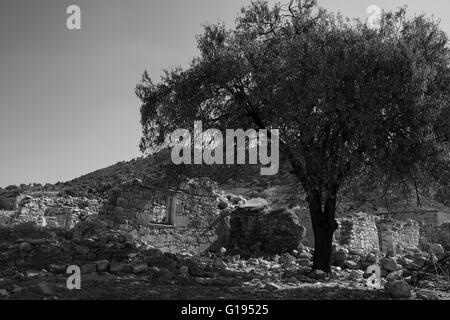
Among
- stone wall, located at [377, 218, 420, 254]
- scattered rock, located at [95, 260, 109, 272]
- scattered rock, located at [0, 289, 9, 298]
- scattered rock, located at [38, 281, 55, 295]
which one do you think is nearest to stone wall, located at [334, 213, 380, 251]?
stone wall, located at [377, 218, 420, 254]

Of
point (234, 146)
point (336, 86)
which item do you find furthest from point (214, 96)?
point (336, 86)

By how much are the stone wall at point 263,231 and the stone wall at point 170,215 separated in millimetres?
977

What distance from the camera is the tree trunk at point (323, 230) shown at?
460 inches

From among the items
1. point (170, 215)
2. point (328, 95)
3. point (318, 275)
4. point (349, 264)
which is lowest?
point (349, 264)

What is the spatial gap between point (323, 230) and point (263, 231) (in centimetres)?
604

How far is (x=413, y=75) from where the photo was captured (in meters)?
8.84

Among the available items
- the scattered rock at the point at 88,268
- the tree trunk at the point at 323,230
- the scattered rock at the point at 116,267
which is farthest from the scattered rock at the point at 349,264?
the scattered rock at the point at 88,268

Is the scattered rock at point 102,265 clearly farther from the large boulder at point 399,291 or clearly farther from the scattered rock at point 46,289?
the large boulder at point 399,291

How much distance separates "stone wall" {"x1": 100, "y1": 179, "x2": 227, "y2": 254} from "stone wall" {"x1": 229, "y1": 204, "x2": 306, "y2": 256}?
98cm

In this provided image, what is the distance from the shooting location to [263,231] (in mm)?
17609

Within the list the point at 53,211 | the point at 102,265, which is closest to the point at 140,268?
the point at 102,265

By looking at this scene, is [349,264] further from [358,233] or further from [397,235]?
[397,235]

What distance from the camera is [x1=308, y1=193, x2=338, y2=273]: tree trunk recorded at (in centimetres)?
1168
